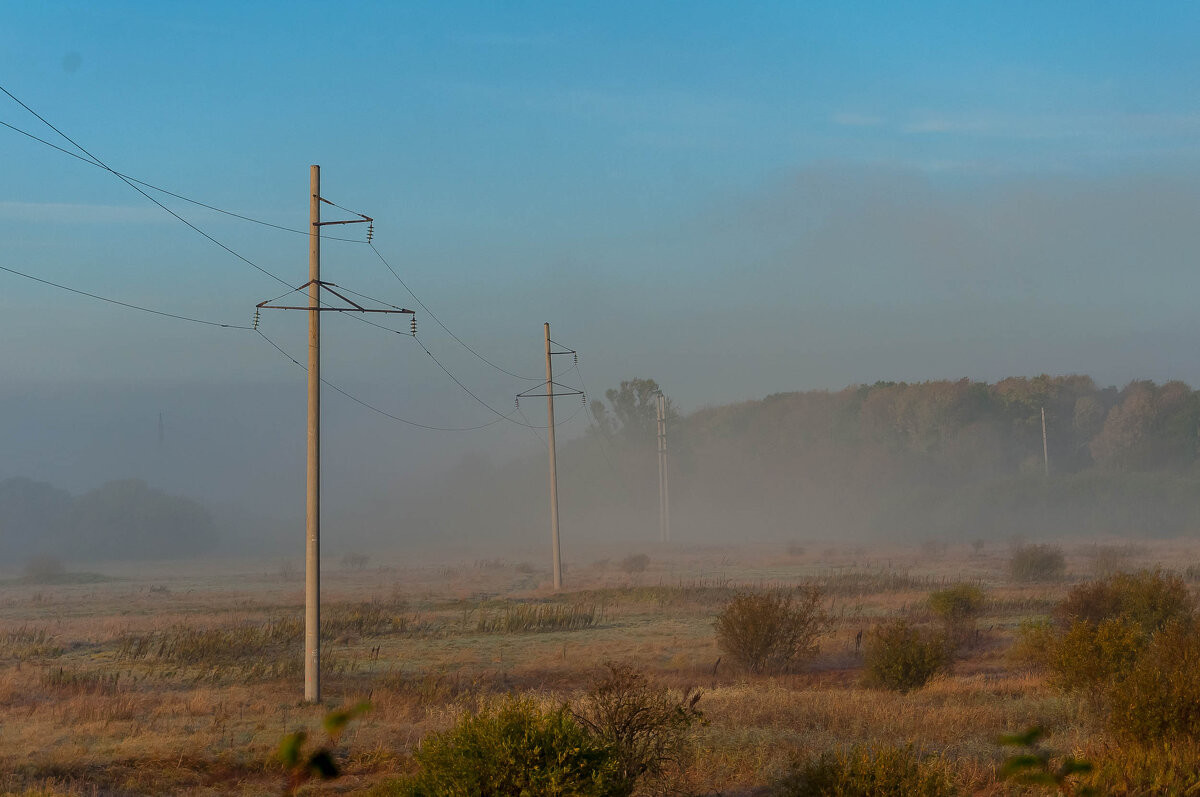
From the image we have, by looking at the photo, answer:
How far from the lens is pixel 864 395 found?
146 metres

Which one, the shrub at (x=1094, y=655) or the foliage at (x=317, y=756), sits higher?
the foliage at (x=317, y=756)

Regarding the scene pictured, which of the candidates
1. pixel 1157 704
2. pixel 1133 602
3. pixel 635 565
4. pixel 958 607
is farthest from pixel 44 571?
pixel 1157 704

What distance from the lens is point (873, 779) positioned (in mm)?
9055

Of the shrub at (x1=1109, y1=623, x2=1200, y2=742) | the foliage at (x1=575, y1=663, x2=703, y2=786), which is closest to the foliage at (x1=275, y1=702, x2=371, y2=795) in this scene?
the foliage at (x1=575, y1=663, x2=703, y2=786)

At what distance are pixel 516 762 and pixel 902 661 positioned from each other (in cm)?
1395

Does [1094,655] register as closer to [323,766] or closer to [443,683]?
[443,683]

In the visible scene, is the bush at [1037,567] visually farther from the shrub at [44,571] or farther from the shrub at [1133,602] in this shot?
the shrub at [44,571]

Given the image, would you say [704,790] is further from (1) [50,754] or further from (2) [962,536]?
(2) [962,536]

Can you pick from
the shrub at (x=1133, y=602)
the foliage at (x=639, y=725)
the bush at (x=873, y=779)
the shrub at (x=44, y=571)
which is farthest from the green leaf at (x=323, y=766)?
the shrub at (x=44, y=571)

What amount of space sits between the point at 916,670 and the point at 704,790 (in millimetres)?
10348

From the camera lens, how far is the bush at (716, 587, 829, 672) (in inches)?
896

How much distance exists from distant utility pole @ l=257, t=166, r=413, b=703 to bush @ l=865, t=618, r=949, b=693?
11.0 metres

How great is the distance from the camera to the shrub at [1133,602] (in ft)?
78.5

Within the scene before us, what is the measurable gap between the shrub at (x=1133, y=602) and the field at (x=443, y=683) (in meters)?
2.59
